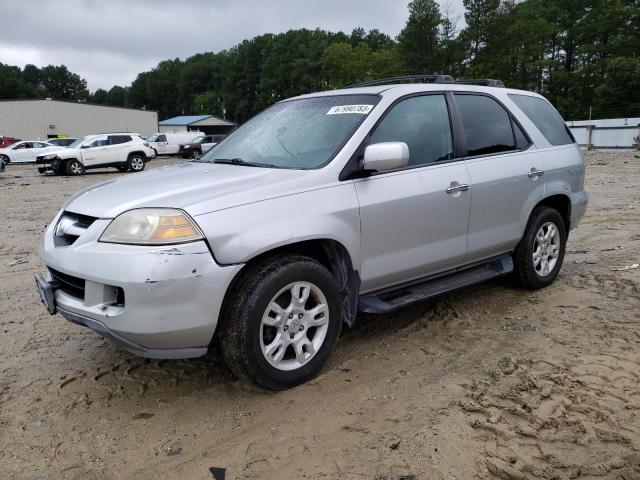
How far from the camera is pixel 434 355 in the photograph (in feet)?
12.0

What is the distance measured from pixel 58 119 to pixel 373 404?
57.9m

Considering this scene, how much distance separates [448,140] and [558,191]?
1.42 m

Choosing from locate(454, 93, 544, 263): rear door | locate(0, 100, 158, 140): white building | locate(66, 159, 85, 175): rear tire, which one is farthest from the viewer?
locate(0, 100, 158, 140): white building

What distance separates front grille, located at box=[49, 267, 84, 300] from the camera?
9.95 feet

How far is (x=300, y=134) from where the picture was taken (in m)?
3.83

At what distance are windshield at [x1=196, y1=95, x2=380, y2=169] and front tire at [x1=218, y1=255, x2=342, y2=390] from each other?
0.75m

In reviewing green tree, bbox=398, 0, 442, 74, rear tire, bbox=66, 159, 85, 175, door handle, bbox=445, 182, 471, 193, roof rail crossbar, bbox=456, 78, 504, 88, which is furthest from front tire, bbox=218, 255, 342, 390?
green tree, bbox=398, 0, 442, 74

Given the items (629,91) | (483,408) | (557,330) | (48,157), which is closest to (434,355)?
(483,408)

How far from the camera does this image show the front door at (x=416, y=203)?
3496 millimetres

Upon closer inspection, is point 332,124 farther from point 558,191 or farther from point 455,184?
point 558,191

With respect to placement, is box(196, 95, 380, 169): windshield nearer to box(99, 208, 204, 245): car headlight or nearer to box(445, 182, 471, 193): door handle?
box(445, 182, 471, 193): door handle

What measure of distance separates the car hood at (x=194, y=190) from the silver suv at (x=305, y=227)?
0.01 meters

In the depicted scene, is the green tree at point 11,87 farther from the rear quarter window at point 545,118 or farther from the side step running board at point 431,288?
the side step running board at point 431,288

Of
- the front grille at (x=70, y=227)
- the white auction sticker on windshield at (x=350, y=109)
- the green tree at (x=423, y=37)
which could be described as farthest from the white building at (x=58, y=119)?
the white auction sticker on windshield at (x=350, y=109)
